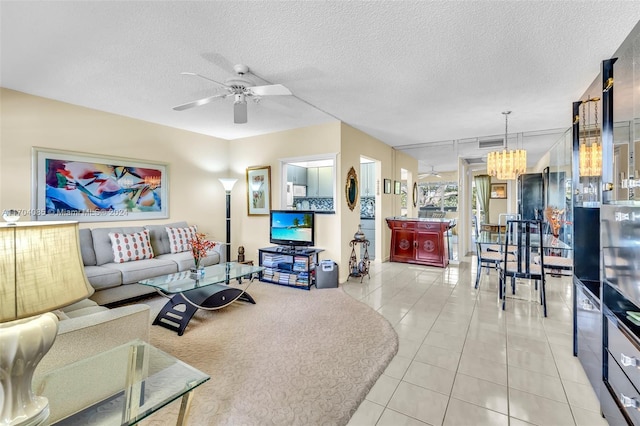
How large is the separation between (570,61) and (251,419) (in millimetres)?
3814

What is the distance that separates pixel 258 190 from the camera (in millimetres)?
5457

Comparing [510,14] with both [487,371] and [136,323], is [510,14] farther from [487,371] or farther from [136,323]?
[136,323]

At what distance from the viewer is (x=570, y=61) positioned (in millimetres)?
2652

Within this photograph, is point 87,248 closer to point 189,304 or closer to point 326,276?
point 189,304

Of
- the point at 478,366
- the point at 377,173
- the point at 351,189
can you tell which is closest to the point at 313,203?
the point at 377,173

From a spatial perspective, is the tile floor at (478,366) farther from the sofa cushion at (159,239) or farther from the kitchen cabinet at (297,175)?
the kitchen cabinet at (297,175)

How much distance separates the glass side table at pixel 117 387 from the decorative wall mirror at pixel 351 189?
144 inches

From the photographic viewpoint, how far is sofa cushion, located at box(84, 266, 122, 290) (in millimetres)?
3295

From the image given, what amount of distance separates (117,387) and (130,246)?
10.0ft

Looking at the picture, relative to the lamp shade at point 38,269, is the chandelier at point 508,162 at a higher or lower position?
higher

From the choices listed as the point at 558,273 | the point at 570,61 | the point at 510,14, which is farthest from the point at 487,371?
the point at 558,273

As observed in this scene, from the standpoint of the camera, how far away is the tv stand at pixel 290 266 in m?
4.45

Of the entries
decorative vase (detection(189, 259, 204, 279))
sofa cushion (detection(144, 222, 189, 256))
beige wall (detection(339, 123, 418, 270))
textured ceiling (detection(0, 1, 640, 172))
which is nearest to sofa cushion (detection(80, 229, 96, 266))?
sofa cushion (detection(144, 222, 189, 256))

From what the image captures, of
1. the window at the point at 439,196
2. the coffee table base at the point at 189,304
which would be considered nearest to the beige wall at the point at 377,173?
the coffee table base at the point at 189,304
